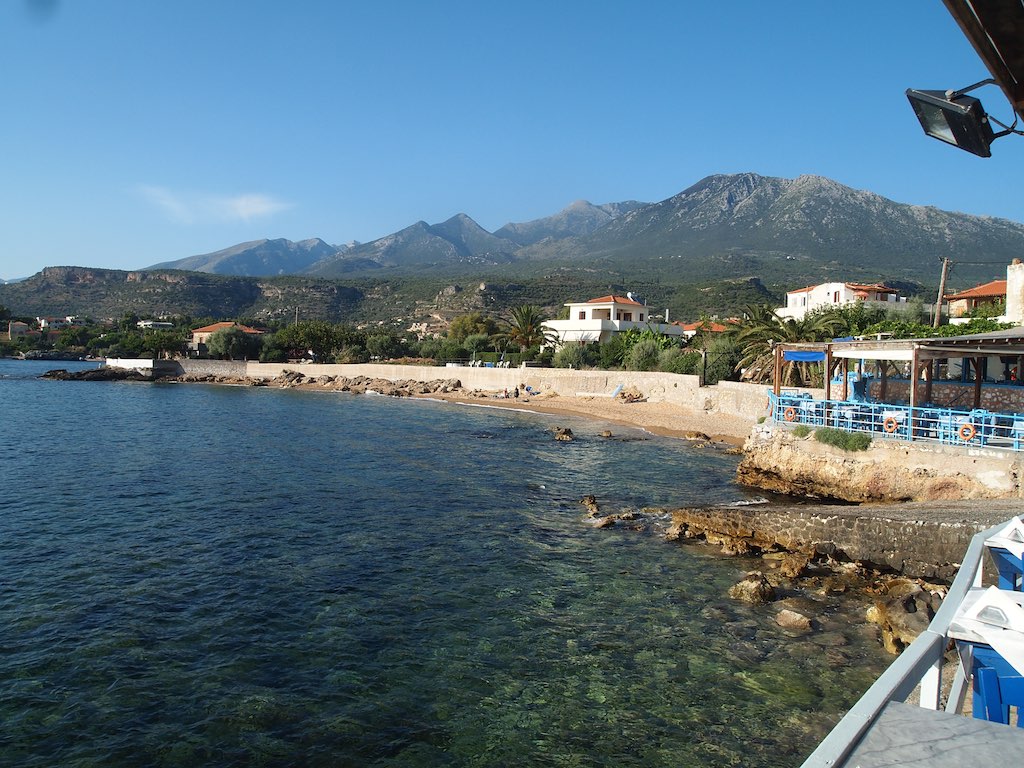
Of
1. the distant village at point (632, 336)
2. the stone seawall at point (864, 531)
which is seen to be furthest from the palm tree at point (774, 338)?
the stone seawall at point (864, 531)

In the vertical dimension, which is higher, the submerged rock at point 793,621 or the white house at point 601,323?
the white house at point 601,323

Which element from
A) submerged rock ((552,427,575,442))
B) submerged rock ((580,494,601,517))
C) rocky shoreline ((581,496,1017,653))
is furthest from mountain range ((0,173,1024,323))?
rocky shoreline ((581,496,1017,653))

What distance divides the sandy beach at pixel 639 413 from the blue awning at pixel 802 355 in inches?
239

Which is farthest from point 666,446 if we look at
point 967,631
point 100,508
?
point 967,631

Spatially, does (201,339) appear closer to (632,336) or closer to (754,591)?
(632,336)

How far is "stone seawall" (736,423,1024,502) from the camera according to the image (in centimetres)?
1605

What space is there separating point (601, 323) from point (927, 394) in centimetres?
4378

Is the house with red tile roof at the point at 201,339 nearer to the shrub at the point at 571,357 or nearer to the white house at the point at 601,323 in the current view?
the white house at the point at 601,323

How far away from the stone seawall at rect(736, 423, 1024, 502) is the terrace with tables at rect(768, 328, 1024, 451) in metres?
0.48

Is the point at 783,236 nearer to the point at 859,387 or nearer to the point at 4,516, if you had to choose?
the point at 859,387

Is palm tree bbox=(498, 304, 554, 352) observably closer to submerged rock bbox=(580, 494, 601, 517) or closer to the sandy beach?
the sandy beach

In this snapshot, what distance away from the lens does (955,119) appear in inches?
144

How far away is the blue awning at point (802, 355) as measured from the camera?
24898 millimetres

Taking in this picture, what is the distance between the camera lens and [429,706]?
28.2 ft
